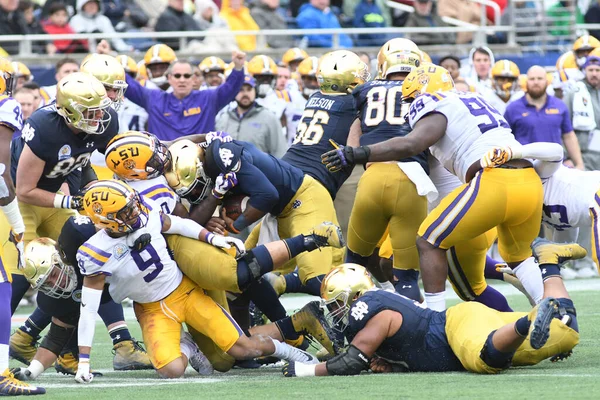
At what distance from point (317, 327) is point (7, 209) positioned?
188cm

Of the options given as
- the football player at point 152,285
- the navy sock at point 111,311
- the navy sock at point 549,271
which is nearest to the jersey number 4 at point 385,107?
the football player at point 152,285

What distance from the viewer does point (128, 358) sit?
7.07m

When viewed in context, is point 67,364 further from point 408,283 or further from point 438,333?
point 438,333

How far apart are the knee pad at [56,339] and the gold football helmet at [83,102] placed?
121cm

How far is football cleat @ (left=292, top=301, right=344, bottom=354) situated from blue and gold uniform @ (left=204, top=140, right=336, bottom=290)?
325 millimetres

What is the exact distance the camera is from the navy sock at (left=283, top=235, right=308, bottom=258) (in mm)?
6715

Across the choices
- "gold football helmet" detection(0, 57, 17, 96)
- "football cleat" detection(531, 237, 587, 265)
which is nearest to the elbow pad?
"football cleat" detection(531, 237, 587, 265)

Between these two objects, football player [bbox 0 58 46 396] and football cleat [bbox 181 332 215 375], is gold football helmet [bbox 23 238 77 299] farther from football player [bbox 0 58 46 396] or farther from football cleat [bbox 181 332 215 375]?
football cleat [bbox 181 332 215 375]

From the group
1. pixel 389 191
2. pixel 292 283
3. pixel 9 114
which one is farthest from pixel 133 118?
pixel 9 114

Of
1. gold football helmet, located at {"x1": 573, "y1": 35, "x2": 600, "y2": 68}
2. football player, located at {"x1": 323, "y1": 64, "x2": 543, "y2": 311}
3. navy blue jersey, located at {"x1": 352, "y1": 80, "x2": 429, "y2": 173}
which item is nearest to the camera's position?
football player, located at {"x1": 323, "y1": 64, "x2": 543, "y2": 311}

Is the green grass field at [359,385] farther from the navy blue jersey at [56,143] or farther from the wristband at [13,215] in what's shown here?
the navy blue jersey at [56,143]

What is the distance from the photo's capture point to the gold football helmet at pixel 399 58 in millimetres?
7871

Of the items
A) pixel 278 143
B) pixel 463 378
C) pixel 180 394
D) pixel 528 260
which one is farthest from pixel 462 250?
pixel 278 143

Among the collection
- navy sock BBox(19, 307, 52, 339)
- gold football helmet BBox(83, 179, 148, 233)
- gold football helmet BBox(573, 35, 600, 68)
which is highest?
gold football helmet BBox(83, 179, 148, 233)
